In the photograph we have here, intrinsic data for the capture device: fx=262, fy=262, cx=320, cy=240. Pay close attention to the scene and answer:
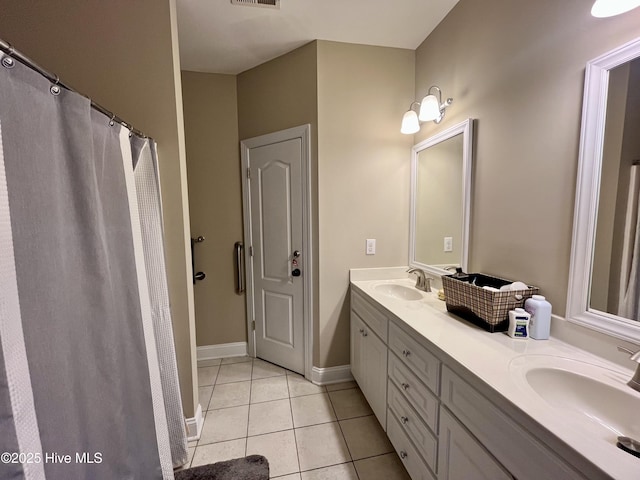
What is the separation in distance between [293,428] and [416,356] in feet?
3.45

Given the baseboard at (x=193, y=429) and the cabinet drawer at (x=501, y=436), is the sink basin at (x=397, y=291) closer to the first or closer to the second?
the cabinet drawer at (x=501, y=436)

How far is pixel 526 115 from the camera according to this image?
1.20m

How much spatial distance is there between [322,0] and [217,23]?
0.73 meters

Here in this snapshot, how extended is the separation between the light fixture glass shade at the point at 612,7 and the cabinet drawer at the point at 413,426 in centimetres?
159

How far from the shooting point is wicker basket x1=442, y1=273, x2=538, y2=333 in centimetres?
112

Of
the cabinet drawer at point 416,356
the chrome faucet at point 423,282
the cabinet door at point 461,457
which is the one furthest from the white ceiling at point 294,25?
the cabinet door at point 461,457

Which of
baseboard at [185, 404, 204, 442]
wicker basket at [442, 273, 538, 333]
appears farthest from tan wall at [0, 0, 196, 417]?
wicker basket at [442, 273, 538, 333]

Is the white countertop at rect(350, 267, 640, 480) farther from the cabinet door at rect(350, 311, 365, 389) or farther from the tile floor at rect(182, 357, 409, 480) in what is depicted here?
the tile floor at rect(182, 357, 409, 480)

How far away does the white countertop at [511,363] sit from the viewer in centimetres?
56

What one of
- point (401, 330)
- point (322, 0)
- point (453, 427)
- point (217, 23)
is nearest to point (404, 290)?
point (401, 330)

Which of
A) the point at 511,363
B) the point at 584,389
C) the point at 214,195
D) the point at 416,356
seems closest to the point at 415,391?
the point at 416,356

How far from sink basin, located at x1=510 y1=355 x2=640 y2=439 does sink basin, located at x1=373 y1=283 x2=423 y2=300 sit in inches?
36.3

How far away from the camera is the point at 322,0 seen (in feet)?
5.19

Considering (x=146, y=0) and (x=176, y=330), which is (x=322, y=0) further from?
(x=176, y=330)
